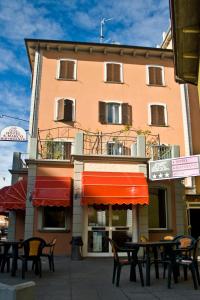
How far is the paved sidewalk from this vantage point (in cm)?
714

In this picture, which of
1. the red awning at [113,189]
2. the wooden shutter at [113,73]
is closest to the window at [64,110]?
the wooden shutter at [113,73]

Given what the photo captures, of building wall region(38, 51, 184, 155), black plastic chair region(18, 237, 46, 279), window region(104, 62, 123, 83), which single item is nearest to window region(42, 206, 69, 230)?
black plastic chair region(18, 237, 46, 279)

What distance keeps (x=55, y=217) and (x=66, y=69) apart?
1116cm

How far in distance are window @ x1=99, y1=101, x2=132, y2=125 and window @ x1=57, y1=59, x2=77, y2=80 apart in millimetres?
2768

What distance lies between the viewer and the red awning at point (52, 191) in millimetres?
15070

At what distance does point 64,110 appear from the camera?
22.5 meters

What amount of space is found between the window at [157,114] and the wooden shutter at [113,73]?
9.86ft

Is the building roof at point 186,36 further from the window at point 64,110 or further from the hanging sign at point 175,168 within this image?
the window at point 64,110

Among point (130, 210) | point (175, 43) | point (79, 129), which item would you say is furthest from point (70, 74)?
point (175, 43)

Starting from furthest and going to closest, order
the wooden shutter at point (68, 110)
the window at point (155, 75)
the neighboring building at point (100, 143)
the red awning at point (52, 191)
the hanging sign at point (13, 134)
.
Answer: the window at point (155, 75) → the wooden shutter at point (68, 110) → the hanging sign at point (13, 134) → the neighboring building at point (100, 143) → the red awning at point (52, 191)

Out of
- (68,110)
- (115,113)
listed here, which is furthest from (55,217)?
(115,113)

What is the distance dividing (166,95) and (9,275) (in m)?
17.8

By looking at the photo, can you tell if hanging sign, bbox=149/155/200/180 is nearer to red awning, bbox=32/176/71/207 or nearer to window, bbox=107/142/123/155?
red awning, bbox=32/176/71/207

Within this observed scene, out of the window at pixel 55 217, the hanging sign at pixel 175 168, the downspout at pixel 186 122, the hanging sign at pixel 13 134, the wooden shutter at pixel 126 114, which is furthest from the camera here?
the downspout at pixel 186 122
